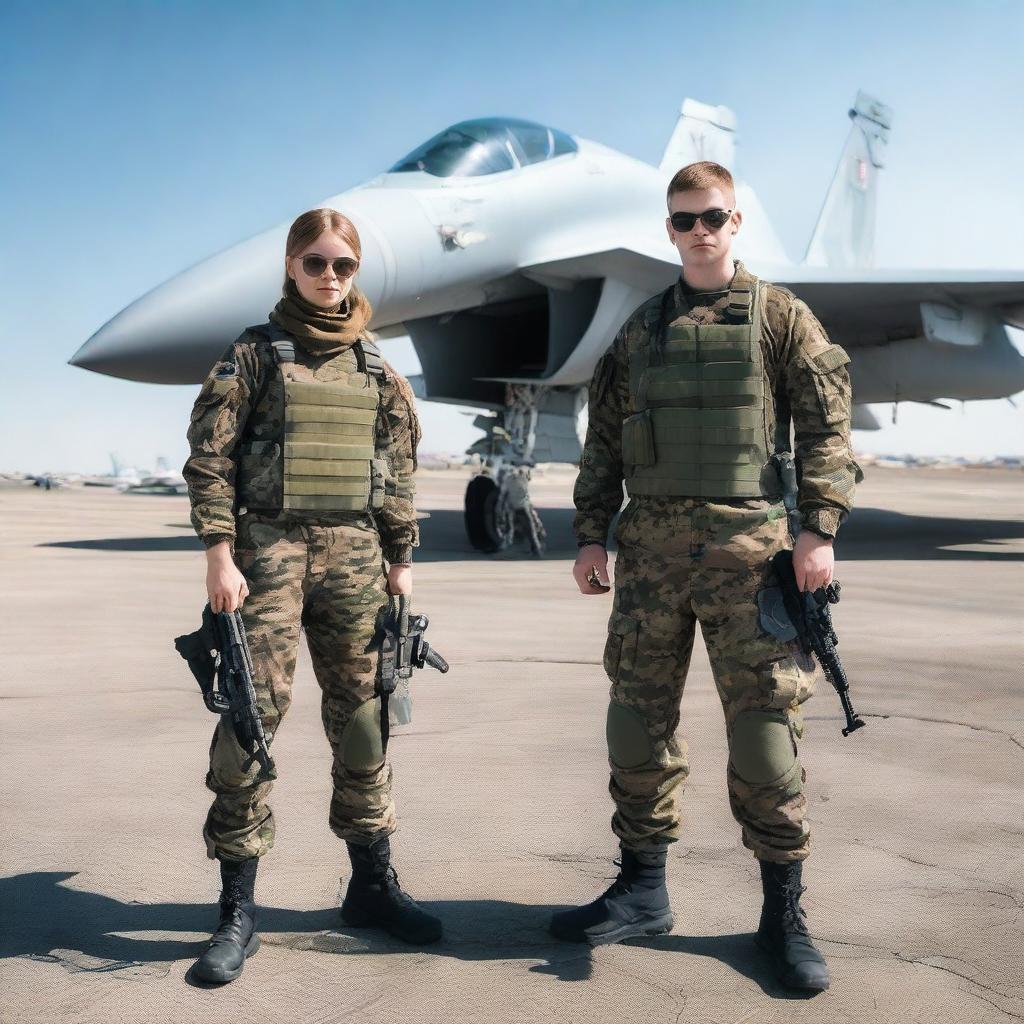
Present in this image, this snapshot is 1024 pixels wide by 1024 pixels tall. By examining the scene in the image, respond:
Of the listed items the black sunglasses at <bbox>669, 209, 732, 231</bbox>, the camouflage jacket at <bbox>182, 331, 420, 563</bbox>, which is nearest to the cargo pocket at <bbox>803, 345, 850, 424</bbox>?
the black sunglasses at <bbox>669, 209, 732, 231</bbox>

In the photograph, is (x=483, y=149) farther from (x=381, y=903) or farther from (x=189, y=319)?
(x=381, y=903)

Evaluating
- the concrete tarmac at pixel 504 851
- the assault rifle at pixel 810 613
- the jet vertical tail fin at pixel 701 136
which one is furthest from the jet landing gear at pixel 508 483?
the assault rifle at pixel 810 613

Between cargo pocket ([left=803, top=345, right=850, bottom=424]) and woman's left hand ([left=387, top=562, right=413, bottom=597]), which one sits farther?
woman's left hand ([left=387, top=562, right=413, bottom=597])

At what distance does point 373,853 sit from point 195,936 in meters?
0.50

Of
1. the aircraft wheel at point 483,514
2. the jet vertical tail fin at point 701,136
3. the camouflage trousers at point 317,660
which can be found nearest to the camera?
the camouflage trousers at point 317,660

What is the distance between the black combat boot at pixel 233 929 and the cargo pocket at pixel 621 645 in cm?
107

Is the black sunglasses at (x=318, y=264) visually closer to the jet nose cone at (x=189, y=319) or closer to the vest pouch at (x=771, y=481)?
the vest pouch at (x=771, y=481)

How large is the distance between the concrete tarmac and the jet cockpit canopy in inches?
221

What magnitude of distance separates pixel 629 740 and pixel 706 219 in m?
1.40

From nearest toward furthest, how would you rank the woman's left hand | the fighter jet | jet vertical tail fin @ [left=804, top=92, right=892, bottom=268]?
1. the woman's left hand
2. the fighter jet
3. jet vertical tail fin @ [left=804, top=92, right=892, bottom=268]

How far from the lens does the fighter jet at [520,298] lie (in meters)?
9.17

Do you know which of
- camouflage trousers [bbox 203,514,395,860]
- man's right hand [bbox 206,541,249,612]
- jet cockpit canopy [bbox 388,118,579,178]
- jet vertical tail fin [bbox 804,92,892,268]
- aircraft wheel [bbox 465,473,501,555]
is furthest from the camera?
jet vertical tail fin [bbox 804,92,892,268]

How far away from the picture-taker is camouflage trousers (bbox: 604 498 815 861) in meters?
2.79

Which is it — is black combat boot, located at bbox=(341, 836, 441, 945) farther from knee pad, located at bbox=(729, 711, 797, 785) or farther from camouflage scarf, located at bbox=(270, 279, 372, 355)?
camouflage scarf, located at bbox=(270, 279, 372, 355)
